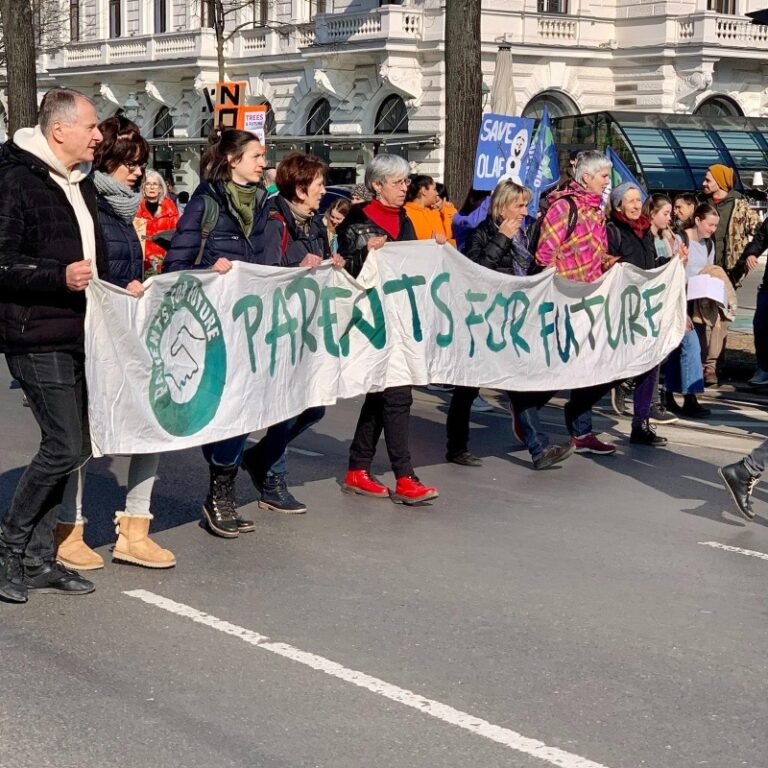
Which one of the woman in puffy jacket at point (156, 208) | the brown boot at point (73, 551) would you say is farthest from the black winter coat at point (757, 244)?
the brown boot at point (73, 551)

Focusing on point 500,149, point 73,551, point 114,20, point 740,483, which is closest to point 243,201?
point 73,551

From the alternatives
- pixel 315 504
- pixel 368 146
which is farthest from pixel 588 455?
pixel 368 146

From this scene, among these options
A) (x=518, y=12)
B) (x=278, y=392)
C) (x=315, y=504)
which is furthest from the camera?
(x=518, y=12)

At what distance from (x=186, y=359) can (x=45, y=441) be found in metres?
1.04

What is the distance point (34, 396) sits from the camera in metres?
6.20

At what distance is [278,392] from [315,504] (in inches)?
34.9

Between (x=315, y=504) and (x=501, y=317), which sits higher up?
(x=501, y=317)

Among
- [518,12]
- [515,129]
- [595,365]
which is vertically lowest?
[595,365]

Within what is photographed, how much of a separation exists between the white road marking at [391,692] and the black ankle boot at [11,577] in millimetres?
448

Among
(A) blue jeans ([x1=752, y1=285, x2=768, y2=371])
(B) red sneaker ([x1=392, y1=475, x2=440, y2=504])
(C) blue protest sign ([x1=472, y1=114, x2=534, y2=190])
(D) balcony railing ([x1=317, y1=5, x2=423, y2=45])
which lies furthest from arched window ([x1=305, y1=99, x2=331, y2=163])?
(B) red sneaker ([x1=392, y1=475, x2=440, y2=504])

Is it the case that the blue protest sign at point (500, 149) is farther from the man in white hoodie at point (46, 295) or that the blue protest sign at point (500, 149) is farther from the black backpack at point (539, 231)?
the man in white hoodie at point (46, 295)

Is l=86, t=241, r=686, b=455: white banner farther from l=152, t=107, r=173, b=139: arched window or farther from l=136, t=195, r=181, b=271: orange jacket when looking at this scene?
l=152, t=107, r=173, b=139: arched window

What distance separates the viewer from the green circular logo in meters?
6.88

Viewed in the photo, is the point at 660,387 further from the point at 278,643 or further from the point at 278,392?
the point at 278,643
